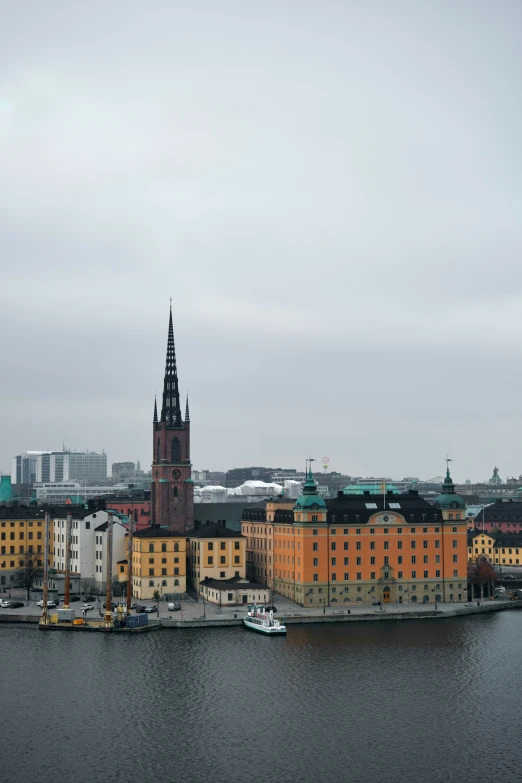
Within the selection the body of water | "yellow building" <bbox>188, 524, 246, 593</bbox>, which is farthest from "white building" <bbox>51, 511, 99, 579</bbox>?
the body of water

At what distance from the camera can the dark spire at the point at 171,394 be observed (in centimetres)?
13862

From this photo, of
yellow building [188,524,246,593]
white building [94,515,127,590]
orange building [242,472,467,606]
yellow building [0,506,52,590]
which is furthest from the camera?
yellow building [0,506,52,590]

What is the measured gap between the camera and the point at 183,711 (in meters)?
65.3

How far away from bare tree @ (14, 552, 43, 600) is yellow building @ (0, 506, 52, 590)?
1.00ft

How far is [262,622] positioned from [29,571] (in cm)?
3517

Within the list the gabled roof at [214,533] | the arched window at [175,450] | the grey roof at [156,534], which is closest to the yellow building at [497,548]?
the arched window at [175,450]

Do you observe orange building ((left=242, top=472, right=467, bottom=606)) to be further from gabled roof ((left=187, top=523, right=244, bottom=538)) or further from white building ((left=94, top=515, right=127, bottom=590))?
white building ((left=94, top=515, right=127, bottom=590))

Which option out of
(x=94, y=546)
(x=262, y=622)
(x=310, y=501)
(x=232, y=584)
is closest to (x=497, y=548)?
(x=310, y=501)

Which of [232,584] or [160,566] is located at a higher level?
[160,566]

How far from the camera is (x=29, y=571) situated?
11612 centimetres

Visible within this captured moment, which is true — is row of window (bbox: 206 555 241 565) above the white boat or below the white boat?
above

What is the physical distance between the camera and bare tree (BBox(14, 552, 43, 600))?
116 metres

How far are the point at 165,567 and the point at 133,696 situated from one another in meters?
42.2

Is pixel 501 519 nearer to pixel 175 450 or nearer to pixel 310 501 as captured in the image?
pixel 175 450
